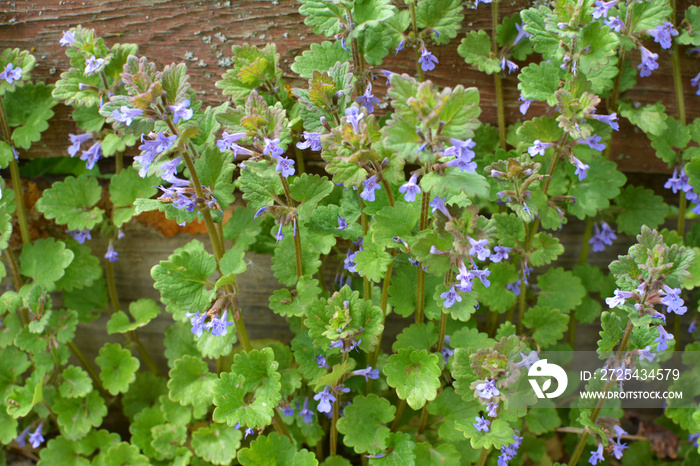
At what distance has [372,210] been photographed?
80.4 inches

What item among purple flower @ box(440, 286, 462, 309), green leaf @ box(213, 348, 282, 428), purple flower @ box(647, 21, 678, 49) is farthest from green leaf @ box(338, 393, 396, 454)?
purple flower @ box(647, 21, 678, 49)

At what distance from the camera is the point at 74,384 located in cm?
265

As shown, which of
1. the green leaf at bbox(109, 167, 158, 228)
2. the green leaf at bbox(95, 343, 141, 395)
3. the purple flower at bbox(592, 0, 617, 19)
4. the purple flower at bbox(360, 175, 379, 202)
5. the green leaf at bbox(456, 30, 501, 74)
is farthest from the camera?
the green leaf at bbox(95, 343, 141, 395)

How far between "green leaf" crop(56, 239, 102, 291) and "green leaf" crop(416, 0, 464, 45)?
1.94 m

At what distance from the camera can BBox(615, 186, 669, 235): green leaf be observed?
2.72 m

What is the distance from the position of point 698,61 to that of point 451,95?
74.8 inches

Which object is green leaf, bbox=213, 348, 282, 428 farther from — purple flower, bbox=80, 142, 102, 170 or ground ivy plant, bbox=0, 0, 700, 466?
purple flower, bbox=80, 142, 102, 170

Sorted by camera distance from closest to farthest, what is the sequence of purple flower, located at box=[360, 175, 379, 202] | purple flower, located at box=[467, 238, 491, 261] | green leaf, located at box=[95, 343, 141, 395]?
1. purple flower, located at box=[467, 238, 491, 261]
2. purple flower, located at box=[360, 175, 379, 202]
3. green leaf, located at box=[95, 343, 141, 395]

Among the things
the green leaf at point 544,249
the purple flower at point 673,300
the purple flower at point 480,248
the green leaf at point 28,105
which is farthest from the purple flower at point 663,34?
the green leaf at point 28,105

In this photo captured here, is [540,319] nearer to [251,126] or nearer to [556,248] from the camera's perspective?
[556,248]

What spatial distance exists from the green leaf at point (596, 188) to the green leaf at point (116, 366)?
219 cm

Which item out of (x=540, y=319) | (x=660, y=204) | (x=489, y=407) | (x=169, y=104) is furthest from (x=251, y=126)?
(x=660, y=204)

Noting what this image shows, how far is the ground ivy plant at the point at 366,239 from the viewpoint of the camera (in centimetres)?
175

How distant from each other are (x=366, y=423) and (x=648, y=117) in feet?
5.96
